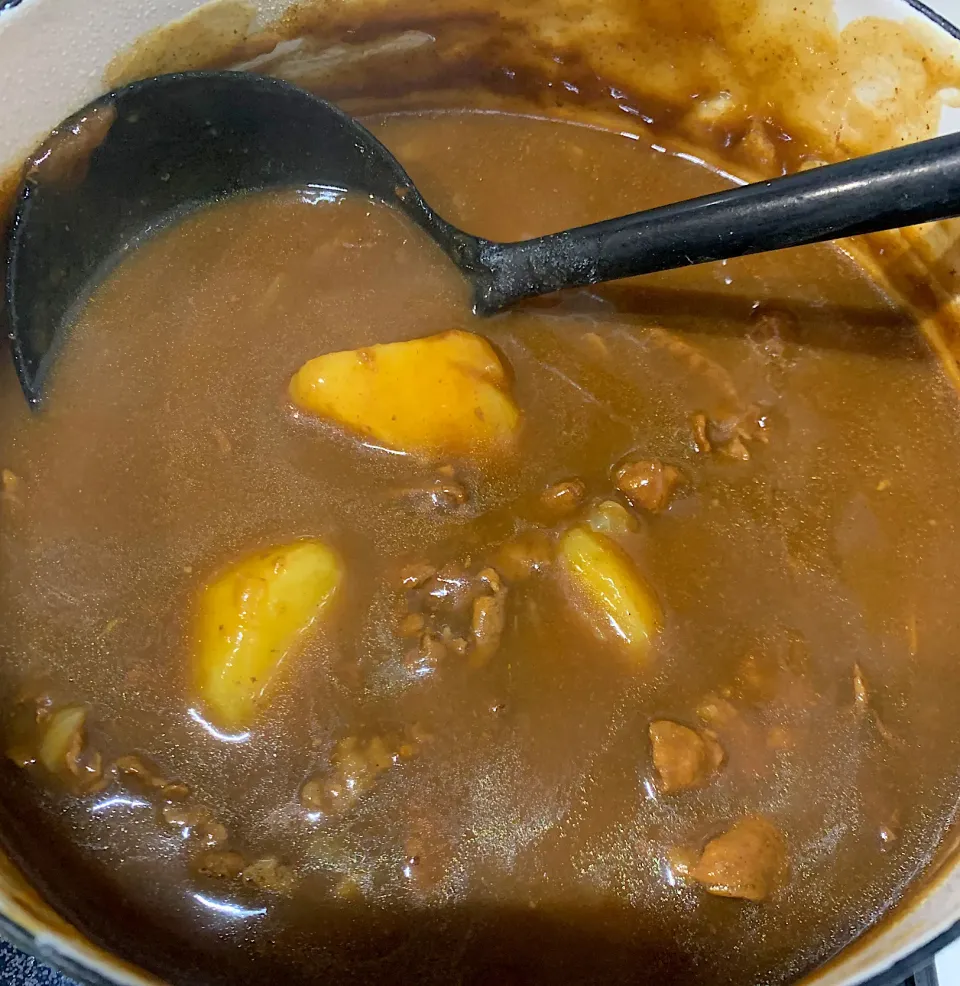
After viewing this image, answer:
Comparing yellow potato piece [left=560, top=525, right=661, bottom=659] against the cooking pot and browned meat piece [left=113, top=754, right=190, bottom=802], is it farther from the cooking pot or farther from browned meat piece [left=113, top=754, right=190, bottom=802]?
browned meat piece [left=113, top=754, right=190, bottom=802]

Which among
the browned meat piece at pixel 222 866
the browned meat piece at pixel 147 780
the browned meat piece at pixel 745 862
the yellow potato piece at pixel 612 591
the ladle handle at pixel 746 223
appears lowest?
the browned meat piece at pixel 745 862

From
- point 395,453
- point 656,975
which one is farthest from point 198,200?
point 656,975

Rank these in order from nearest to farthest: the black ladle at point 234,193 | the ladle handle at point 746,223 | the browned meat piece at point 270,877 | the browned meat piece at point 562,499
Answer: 1. the ladle handle at point 746,223
2. the browned meat piece at point 270,877
3. the black ladle at point 234,193
4. the browned meat piece at point 562,499

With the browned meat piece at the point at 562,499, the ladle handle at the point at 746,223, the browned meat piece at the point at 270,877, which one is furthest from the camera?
the browned meat piece at the point at 562,499

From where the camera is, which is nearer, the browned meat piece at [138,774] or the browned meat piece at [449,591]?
the browned meat piece at [138,774]

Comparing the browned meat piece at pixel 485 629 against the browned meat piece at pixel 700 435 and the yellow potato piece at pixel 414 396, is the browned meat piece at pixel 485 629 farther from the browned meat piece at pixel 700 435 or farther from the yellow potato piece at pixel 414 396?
the browned meat piece at pixel 700 435

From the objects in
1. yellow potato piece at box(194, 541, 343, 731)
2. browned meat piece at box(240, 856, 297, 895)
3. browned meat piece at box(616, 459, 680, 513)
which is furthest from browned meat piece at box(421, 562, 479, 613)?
browned meat piece at box(240, 856, 297, 895)

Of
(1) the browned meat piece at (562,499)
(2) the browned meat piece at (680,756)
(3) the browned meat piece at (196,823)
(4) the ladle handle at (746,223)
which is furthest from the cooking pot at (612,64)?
(3) the browned meat piece at (196,823)
